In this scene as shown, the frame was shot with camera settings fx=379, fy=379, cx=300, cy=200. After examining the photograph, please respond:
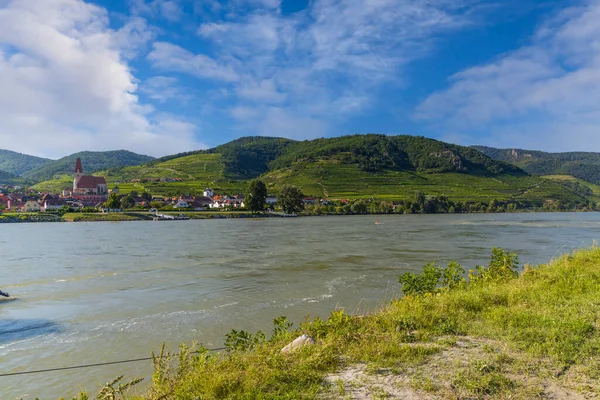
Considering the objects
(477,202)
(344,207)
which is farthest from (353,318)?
(477,202)

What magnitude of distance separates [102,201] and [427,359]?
402 ft

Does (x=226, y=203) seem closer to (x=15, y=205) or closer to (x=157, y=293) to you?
(x=15, y=205)

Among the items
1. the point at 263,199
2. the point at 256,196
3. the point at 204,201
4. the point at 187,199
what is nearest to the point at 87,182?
the point at 187,199

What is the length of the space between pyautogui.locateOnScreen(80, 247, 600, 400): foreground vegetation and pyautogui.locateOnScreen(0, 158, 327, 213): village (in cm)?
8352

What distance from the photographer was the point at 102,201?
11212 cm

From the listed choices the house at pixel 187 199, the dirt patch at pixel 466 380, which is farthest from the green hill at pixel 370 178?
the dirt patch at pixel 466 380

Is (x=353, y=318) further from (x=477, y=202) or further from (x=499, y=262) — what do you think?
(x=477, y=202)

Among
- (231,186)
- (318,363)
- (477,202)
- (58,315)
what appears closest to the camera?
(318,363)

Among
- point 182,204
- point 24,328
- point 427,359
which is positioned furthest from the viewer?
point 182,204

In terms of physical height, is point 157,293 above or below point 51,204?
below

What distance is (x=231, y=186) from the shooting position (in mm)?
141375

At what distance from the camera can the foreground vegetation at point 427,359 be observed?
452cm

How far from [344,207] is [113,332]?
91.6m

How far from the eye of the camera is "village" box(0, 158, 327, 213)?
93500 mm
